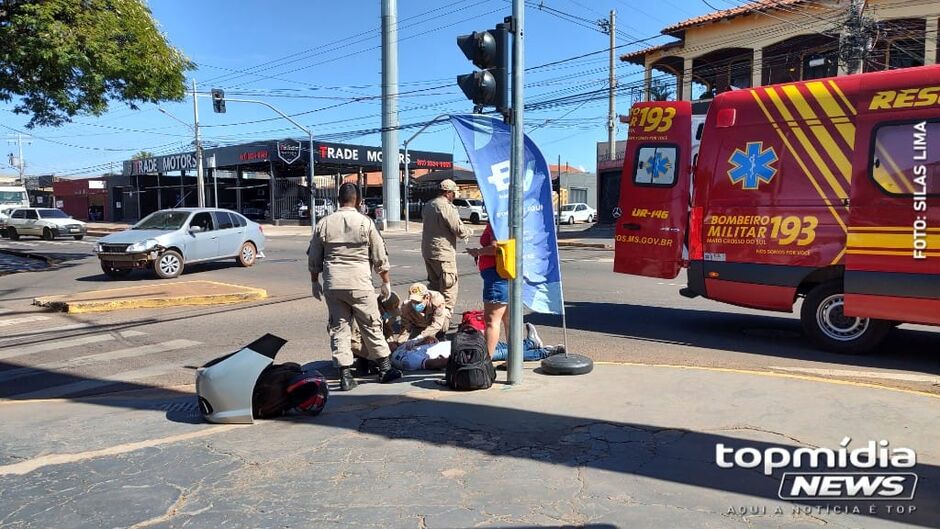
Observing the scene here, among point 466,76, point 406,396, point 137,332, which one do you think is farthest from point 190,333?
point 466,76

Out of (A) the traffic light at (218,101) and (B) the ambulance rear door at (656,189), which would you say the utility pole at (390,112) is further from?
(B) the ambulance rear door at (656,189)

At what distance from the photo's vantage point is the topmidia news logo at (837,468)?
11.2 ft

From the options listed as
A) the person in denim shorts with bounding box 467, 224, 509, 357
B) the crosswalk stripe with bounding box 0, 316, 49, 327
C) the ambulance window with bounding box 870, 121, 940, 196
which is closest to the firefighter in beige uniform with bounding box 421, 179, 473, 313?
the person in denim shorts with bounding box 467, 224, 509, 357

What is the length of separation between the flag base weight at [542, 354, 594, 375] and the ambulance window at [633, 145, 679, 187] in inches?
119

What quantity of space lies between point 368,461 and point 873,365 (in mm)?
5207

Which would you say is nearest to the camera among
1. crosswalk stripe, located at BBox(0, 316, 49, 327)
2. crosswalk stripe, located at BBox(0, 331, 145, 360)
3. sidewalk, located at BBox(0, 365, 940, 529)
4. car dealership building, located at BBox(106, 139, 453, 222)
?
sidewalk, located at BBox(0, 365, 940, 529)

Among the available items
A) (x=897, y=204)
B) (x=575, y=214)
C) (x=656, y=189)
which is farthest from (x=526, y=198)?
(x=575, y=214)

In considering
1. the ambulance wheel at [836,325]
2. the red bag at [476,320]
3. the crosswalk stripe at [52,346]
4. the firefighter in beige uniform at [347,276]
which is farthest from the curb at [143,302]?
the ambulance wheel at [836,325]

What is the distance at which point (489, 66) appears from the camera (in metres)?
5.29

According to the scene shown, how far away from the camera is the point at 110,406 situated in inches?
215

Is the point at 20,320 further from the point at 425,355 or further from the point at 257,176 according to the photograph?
the point at 257,176

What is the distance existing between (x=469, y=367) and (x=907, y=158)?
4.60 m

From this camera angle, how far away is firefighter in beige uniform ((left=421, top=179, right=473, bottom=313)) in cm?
→ 704

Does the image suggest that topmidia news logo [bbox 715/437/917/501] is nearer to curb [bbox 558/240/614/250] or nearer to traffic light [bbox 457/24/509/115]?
traffic light [bbox 457/24/509/115]
